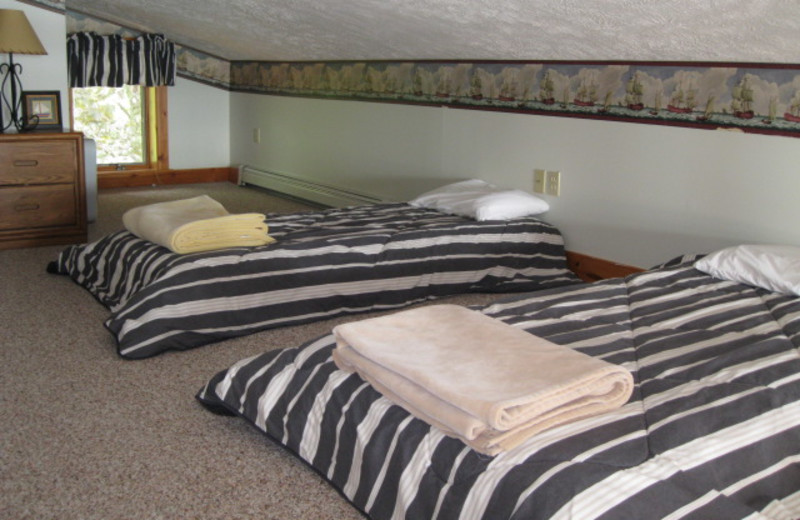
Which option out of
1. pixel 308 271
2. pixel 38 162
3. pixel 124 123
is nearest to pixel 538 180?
pixel 308 271

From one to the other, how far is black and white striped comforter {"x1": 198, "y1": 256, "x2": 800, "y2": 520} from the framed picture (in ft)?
8.59

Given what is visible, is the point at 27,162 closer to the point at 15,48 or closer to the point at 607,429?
the point at 15,48

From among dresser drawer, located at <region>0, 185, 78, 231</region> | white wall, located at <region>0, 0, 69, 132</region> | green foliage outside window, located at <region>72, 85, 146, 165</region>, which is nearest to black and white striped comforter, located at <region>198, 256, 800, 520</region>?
dresser drawer, located at <region>0, 185, 78, 231</region>

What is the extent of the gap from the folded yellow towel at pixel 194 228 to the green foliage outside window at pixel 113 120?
2.91m

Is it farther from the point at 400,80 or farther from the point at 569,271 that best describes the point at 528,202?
the point at 400,80

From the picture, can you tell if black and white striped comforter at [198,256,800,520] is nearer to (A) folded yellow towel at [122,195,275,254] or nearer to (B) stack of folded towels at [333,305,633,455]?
(B) stack of folded towels at [333,305,633,455]

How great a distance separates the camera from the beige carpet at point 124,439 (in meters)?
1.83

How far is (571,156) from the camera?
367 centimetres

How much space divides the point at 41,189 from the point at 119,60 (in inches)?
76.4

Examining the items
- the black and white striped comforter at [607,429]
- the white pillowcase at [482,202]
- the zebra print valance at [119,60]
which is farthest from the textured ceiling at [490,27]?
the black and white striped comforter at [607,429]

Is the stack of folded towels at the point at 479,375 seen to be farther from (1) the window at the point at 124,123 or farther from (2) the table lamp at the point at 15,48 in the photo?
(1) the window at the point at 124,123

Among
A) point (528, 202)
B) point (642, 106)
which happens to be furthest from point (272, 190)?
point (642, 106)

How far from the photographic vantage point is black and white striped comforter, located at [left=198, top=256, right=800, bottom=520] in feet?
4.50

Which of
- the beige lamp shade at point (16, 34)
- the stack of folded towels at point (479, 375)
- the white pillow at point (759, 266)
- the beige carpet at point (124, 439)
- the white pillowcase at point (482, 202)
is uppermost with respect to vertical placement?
the beige lamp shade at point (16, 34)
